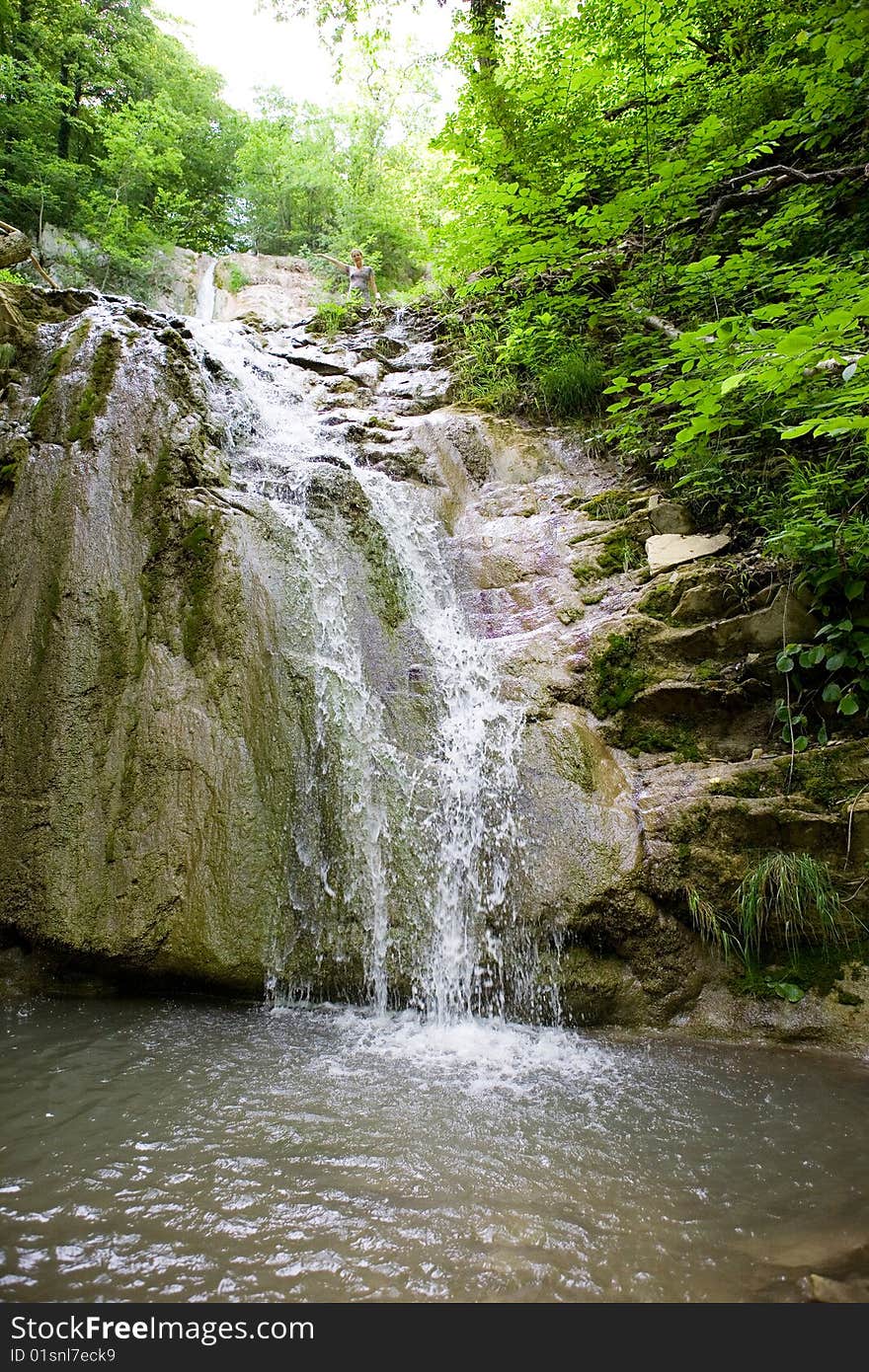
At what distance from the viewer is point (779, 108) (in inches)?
258

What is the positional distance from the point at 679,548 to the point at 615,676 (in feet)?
4.51

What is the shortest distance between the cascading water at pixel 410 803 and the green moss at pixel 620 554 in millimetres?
1383

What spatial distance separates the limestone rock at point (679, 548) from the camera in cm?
552

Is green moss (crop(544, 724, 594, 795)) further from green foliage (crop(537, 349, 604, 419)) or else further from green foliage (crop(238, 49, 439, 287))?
green foliage (crop(238, 49, 439, 287))

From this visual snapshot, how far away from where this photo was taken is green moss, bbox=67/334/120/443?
216 inches

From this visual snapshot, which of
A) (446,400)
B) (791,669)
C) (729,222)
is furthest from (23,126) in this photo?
(791,669)

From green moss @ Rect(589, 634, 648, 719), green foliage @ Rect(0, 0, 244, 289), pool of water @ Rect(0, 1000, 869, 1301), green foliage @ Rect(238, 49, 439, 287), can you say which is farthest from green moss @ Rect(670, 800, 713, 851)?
green foliage @ Rect(238, 49, 439, 287)

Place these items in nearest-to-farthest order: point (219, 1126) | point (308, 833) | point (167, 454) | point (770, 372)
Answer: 1. point (219, 1126)
2. point (770, 372)
3. point (308, 833)
4. point (167, 454)

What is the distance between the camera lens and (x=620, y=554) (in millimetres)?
6137

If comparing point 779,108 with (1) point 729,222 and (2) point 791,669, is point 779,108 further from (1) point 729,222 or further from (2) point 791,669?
(2) point 791,669

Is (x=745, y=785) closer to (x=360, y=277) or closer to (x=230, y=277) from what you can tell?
(x=360, y=277)

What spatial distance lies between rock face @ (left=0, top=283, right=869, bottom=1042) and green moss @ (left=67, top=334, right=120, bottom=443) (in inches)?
0.9

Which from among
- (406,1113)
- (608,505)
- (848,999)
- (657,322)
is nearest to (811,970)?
(848,999)
